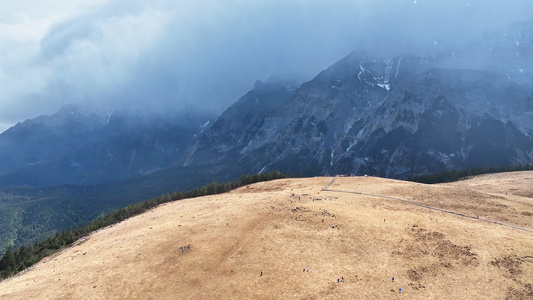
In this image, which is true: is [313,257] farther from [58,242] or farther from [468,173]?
[468,173]

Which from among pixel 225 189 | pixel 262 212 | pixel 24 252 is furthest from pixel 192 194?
pixel 262 212

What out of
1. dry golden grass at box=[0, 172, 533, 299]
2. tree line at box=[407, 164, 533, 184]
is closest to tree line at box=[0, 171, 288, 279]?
dry golden grass at box=[0, 172, 533, 299]

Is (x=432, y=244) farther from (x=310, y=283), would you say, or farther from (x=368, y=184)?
(x=368, y=184)

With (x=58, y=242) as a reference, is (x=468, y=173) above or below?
below

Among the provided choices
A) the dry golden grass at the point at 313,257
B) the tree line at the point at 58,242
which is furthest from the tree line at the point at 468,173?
the dry golden grass at the point at 313,257

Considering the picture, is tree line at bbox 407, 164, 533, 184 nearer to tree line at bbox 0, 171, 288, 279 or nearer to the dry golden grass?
tree line at bbox 0, 171, 288, 279

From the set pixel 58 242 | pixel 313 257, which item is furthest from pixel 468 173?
pixel 58 242

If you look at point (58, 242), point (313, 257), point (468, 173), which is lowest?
point (468, 173)

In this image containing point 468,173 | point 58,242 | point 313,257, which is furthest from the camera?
point 468,173
